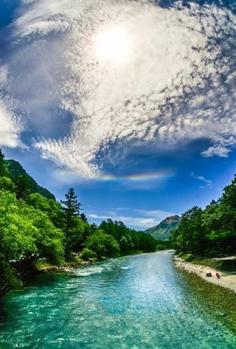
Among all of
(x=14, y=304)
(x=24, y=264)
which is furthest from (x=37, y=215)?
(x=14, y=304)

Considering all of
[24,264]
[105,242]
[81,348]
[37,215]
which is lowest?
[81,348]

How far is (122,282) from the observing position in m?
58.9

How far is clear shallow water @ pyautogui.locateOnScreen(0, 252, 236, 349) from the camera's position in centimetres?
2502

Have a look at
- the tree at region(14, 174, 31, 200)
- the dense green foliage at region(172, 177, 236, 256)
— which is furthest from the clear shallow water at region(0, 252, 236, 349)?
the tree at region(14, 174, 31, 200)

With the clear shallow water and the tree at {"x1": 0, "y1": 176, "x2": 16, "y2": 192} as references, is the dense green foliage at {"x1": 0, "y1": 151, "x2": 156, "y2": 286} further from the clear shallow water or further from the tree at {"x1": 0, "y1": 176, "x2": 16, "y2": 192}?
the clear shallow water

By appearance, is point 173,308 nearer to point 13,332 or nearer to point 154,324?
point 154,324

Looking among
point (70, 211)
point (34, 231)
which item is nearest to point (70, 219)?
point (70, 211)

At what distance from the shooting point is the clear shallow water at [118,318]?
25016 millimetres

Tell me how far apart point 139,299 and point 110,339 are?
1702cm

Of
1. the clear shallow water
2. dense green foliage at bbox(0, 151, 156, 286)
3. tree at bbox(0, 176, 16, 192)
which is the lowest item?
the clear shallow water

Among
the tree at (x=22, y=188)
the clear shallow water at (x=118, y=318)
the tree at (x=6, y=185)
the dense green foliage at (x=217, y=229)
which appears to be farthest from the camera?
the tree at (x=22, y=188)

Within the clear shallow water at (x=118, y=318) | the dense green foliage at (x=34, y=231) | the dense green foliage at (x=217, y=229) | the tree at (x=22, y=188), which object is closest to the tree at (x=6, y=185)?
the dense green foliage at (x=34, y=231)

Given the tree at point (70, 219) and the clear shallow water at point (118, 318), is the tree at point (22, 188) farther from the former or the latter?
the clear shallow water at point (118, 318)

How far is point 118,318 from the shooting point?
104ft
